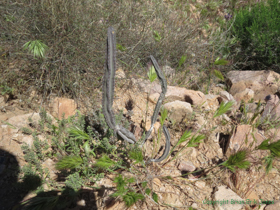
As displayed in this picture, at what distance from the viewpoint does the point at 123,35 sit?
9.70 ft

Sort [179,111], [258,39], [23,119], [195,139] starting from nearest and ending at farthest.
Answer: [195,139], [23,119], [179,111], [258,39]

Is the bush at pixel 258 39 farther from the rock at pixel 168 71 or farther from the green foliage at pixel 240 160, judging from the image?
the green foliage at pixel 240 160

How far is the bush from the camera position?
3.15m

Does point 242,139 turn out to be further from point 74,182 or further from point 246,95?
point 74,182

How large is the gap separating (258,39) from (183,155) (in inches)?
91.9

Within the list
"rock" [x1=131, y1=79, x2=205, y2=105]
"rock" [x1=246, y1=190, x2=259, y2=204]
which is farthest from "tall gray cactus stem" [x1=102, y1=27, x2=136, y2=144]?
"rock" [x1=246, y1=190, x2=259, y2=204]

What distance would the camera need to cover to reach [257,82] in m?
2.97

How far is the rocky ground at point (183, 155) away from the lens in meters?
1.71

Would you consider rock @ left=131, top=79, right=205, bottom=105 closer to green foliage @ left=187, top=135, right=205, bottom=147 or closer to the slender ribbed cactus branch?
green foliage @ left=187, top=135, right=205, bottom=147

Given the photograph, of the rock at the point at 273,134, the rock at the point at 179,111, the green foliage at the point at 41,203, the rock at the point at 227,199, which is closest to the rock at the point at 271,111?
the rock at the point at 273,134

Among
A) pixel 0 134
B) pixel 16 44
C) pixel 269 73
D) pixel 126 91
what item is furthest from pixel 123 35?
pixel 269 73

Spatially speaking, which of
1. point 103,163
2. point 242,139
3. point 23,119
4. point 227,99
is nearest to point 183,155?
point 242,139

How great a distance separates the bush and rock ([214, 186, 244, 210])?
2.27 metres

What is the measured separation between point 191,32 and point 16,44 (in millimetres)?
2584
